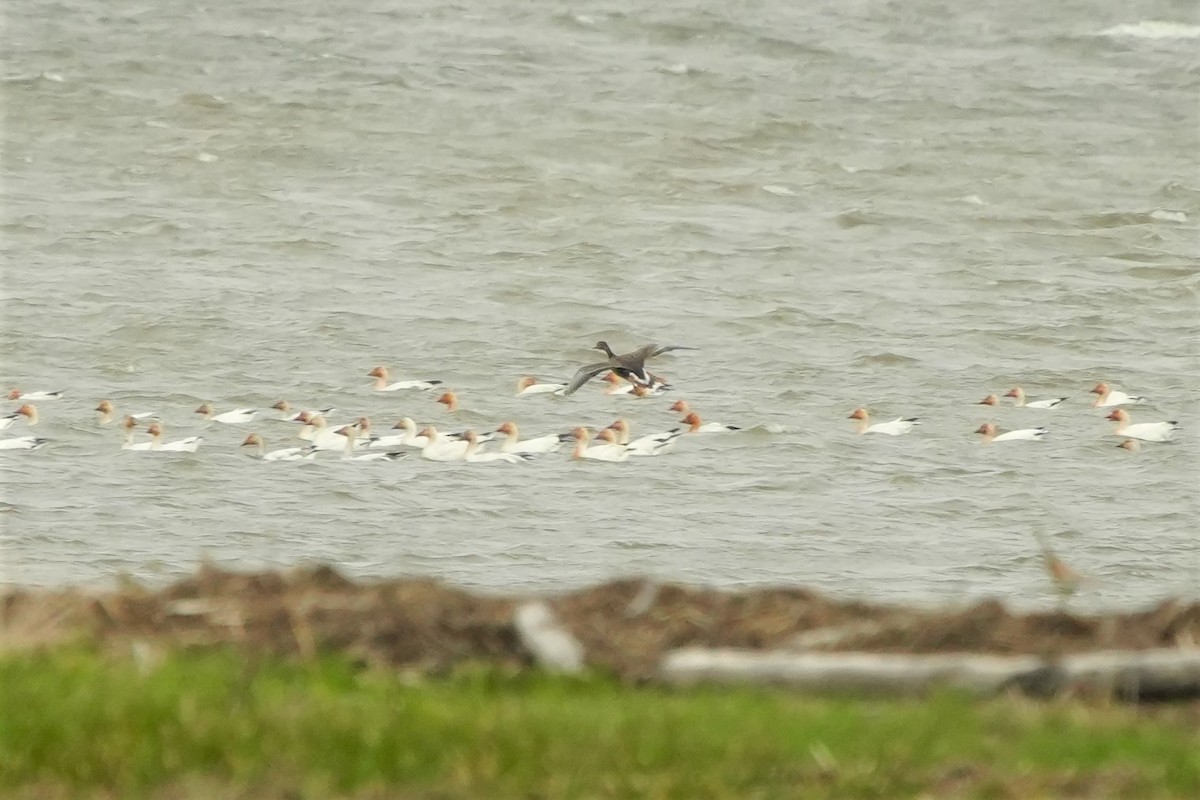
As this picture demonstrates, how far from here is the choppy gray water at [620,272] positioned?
18.4 meters

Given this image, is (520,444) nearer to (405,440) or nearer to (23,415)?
(405,440)

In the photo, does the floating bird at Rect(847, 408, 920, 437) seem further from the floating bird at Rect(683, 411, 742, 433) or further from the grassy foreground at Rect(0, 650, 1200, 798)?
the grassy foreground at Rect(0, 650, 1200, 798)

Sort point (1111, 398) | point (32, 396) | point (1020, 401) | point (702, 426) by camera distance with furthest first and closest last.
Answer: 1. point (1020, 401)
2. point (1111, 398)
3. point (702, 426)
4. point (32, 396)

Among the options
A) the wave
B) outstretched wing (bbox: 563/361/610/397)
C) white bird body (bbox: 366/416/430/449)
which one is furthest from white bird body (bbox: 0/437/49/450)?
the wave

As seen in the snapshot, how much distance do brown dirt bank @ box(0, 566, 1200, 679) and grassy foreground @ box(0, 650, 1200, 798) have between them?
1.48 feet

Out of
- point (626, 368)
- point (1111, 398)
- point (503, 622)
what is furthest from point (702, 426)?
point (503, 622)

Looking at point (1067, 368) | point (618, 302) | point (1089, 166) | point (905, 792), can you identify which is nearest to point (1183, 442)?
point (1067, 368)

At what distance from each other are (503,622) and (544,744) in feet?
3.45

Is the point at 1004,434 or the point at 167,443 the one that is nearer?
the point at 167,443

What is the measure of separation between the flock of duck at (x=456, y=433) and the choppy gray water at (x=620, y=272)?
0.70ft

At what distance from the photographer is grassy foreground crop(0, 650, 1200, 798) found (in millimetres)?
5809

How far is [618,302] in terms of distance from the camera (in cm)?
2756

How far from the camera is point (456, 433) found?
21.7 m

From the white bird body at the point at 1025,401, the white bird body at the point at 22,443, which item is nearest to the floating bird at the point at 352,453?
the white bird body at the point at 22,443
